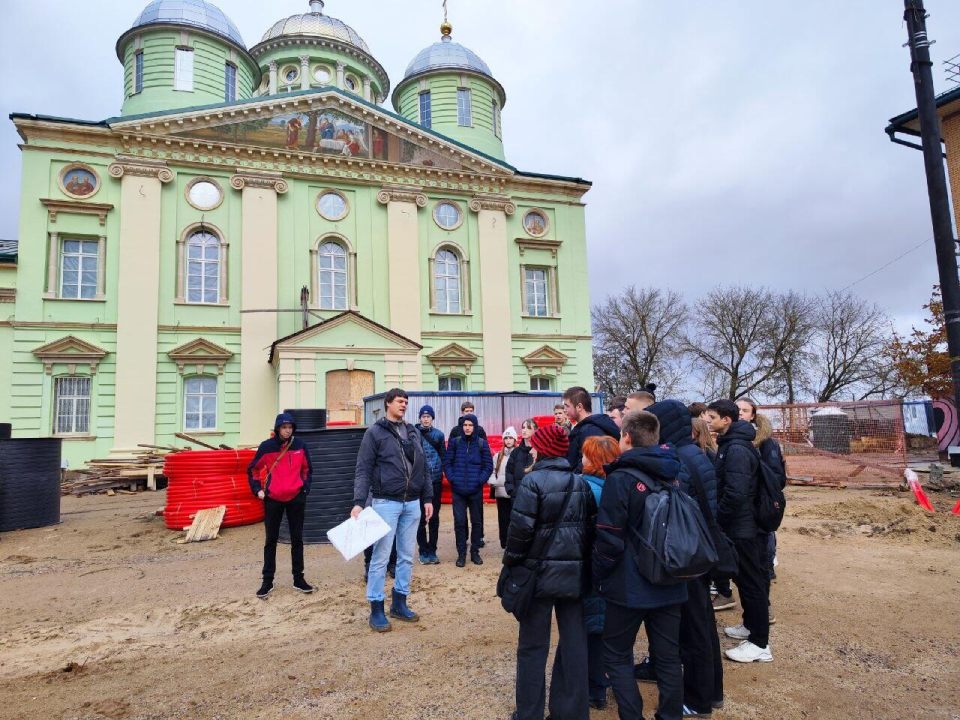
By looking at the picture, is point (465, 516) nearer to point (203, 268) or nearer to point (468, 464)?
point (468, 464)

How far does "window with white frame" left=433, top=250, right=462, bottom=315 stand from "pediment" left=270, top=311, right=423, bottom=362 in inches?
136

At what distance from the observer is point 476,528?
8312 mm

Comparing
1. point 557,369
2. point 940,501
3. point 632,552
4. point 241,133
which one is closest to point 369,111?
point 241,133

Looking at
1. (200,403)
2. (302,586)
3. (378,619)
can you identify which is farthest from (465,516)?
(200,403)

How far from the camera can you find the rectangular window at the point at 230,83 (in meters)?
25.6

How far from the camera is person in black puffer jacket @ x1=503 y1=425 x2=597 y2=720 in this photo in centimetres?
362

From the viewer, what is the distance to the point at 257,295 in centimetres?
2184

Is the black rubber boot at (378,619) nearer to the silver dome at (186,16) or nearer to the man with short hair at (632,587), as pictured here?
the man with short hair at (632,587)

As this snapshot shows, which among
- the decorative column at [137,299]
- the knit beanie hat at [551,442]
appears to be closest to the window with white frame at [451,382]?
the decorative column at [137,299]

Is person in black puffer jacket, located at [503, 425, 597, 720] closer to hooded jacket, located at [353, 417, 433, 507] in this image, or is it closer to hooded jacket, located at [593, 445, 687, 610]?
hooded jacket, located at [593, 445, 687, 610]

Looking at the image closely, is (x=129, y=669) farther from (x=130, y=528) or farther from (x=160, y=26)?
(x=160, y=26)

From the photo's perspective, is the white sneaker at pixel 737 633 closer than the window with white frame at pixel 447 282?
Yes

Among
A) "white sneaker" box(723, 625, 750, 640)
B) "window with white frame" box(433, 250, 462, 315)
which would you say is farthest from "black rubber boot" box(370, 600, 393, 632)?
"window with white frame" box(433, 250, 462, 315)

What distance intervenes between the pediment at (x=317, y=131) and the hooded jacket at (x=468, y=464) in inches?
702
